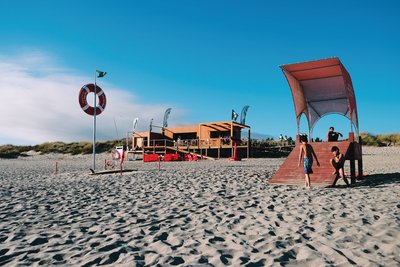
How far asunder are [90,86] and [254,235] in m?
11.5

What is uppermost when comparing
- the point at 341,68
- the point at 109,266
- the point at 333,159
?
the point at 341,68

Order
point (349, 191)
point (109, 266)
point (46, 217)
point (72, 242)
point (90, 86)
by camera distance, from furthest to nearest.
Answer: point (90, 86), point (349, 191), point (46, 217), point (72, 242), point (109, 266)

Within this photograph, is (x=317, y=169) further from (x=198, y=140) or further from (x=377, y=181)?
(x=198, y=140)

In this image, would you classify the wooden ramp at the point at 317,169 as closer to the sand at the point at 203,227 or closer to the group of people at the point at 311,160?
the group of people at the point at 311,160

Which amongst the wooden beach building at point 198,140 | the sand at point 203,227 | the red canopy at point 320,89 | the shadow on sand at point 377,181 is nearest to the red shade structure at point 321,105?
the red canopy at point 320,89

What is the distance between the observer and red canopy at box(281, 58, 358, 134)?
11039mm

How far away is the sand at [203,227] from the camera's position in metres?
3.53

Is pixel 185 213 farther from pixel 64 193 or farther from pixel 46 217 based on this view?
pixel 64 193

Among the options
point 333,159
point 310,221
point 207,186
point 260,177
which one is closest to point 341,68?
point 333,159

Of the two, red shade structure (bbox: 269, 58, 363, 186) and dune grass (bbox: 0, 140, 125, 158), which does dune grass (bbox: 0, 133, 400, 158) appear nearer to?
dune grass (bbox: 0, 140, 125, 158)

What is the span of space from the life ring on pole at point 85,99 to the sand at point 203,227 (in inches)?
253

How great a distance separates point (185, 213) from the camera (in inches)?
222

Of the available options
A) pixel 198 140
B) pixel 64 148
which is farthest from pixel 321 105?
pixel 64 148

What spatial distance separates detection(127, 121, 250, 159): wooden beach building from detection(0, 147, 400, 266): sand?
735 inches
